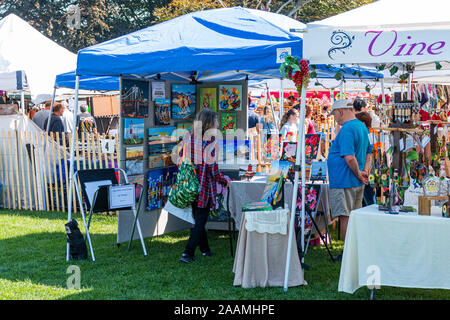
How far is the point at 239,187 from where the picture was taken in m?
6.57

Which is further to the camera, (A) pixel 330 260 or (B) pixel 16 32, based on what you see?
(B) pixel 16 32

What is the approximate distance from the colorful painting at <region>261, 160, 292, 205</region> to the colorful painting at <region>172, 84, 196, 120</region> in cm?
194

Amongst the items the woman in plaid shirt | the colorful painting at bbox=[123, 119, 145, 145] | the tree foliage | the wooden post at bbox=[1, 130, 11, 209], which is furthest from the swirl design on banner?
the tree foliage

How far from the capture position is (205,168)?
5.74 m

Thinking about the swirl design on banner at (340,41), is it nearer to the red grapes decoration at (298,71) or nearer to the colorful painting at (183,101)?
the red grapes decoration at (298,71)

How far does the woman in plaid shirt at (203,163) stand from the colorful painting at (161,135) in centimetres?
111

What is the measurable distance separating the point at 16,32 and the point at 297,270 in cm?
884

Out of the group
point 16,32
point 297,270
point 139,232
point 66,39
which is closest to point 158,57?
point 139,232

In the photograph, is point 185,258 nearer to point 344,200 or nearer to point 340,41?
point 344,200

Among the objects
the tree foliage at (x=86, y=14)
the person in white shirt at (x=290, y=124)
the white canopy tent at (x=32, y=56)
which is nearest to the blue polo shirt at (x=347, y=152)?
the person in white shirt at (x=290, y=124)

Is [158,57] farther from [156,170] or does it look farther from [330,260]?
[330,260]

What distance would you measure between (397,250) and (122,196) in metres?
3.08

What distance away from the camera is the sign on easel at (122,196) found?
242 inches

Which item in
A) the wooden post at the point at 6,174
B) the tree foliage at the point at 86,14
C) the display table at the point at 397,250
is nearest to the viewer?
the display table at the point at 397,250
